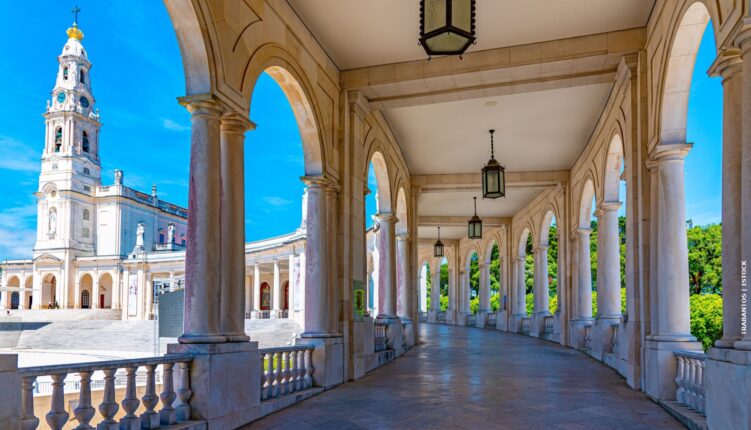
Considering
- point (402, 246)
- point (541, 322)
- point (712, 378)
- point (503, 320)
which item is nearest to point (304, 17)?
point (712, 378)

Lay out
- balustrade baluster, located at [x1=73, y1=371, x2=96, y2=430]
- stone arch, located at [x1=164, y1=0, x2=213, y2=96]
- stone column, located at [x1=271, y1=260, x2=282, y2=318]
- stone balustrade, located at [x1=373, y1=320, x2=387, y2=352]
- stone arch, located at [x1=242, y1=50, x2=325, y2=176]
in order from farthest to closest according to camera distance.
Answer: stone column, located at [x1=271, y1=260, x2=282, y2=318], stone balustrade, located at [x1=373, y1=320, x2=387, y2=352], stone arch, located at [x1=242, y1=50, x2=325, y2=176], stone arch, located at [x1=164, y1=0, x2=213, y2=96], balustrade baluster, located at [x1=73, y1=371, x2=96, y2=430]

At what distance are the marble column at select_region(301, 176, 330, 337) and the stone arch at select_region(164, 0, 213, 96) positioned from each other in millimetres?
4130

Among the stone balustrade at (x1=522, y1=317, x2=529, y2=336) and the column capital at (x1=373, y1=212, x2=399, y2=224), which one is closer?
the column capital at (x1=373, y1=212, x2=399, y2=224)

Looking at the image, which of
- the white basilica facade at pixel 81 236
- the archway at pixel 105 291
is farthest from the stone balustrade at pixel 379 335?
the archway at pixel 105 291

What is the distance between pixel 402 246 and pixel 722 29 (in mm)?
15778

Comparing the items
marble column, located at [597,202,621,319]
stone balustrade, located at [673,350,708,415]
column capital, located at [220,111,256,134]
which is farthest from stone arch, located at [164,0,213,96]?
marble column, located at [597,202,621,319]

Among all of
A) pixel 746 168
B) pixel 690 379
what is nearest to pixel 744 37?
pixel 746 168

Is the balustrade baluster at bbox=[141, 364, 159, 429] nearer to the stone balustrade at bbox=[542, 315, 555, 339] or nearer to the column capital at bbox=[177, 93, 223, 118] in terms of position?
the column capital at bbox=[177, 93, 223, 118]

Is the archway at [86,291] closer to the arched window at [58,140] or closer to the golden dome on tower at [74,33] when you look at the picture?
the arched window at [58,140]

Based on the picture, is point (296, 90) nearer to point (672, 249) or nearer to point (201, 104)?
point (201, 104)

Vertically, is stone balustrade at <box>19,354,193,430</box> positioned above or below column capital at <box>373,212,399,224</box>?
below

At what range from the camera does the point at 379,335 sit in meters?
15.9

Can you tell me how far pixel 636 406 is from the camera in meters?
8.58

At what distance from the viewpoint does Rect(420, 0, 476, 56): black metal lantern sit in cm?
639
